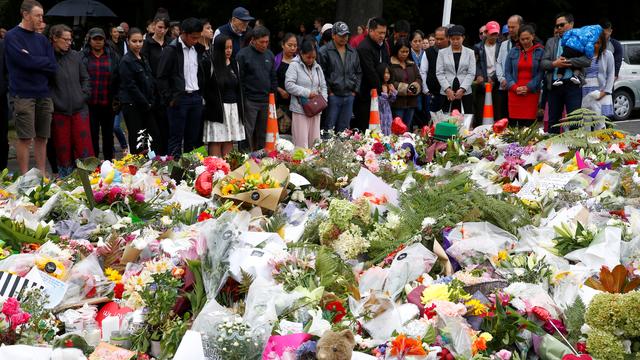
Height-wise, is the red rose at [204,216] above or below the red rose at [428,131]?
above

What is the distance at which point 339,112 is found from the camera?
1005 cm

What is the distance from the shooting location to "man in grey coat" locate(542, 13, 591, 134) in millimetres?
9695

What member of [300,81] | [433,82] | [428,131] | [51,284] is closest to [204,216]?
[51,284]

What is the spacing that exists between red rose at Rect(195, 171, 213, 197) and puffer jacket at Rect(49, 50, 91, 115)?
3539 millimetres

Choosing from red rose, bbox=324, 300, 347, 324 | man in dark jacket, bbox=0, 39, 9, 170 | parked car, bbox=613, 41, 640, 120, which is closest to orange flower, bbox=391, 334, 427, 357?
red rose, bbox=324, 300, 347, 324

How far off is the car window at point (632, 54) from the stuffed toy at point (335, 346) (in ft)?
47.1

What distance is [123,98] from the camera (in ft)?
29.0

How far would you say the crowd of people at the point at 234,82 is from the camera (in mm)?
8398

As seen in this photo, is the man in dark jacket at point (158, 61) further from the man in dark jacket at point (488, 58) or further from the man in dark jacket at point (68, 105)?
the man in dark jacket at point (488, 58)

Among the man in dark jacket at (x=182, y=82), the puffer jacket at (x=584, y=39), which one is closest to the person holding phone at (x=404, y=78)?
the puffer jacket at (x=584, y=39)

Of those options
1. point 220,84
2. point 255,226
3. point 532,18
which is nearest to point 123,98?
point 220,84

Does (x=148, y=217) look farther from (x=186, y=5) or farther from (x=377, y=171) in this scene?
(x=186, y=5)

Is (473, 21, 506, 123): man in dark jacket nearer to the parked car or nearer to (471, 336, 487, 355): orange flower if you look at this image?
the parked car

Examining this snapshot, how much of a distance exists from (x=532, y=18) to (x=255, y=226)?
60.7 feet
